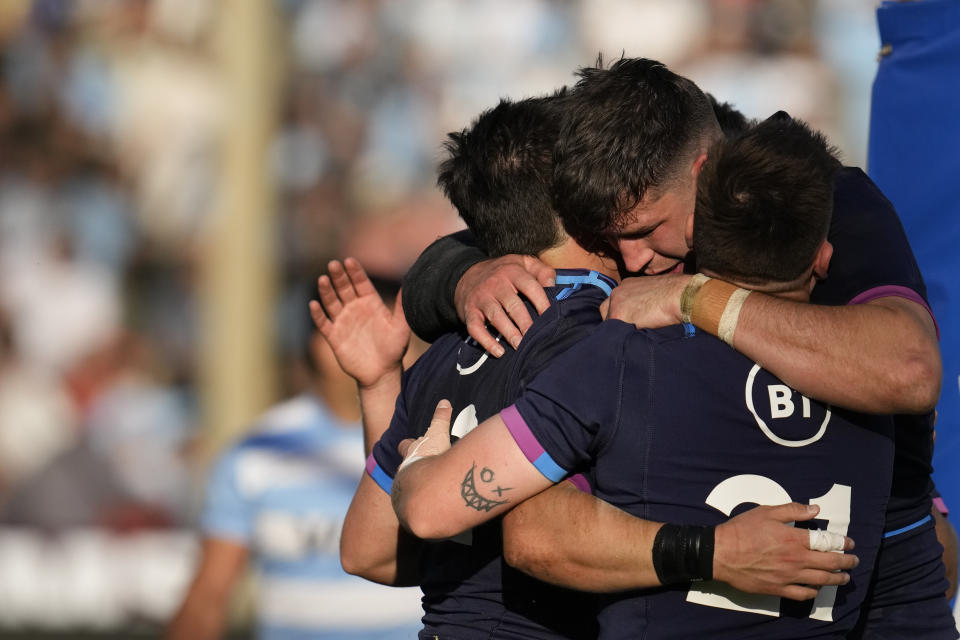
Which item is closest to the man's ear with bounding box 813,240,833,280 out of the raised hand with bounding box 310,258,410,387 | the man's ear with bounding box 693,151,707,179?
the man's ear with bounding box 693,151,707,179

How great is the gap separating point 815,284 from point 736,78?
5.04m

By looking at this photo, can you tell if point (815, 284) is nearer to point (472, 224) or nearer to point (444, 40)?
point (472, 224)

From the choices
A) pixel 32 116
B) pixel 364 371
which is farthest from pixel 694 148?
pixel 32 116

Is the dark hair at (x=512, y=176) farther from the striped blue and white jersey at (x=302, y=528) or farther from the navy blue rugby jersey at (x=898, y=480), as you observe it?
the striped blue and white jersey at (x=302, y=528)

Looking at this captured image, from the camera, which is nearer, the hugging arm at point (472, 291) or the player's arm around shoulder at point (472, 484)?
the player's arm around shoulder at point (472, 484)

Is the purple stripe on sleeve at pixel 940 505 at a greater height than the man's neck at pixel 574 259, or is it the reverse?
the man's neck at pixel 574 259

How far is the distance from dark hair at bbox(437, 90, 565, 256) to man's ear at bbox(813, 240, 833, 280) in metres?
0.50

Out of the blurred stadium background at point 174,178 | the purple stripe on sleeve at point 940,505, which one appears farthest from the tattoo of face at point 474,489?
the blurred stadium background at point 174,178

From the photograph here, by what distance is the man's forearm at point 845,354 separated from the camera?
190 cm

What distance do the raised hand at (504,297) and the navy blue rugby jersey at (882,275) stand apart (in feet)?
1.65

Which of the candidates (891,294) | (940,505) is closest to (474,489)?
(891,294)

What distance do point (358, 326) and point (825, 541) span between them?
1.34 metres

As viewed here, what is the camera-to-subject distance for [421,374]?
96.3 inches

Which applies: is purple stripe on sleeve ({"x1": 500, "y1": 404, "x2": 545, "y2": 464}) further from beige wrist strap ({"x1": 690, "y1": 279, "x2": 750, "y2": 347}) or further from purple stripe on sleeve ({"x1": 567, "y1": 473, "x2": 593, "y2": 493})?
beige wrist strap ({"x1": 690, "y1": 279, "x2": 750, "y2": 347})
